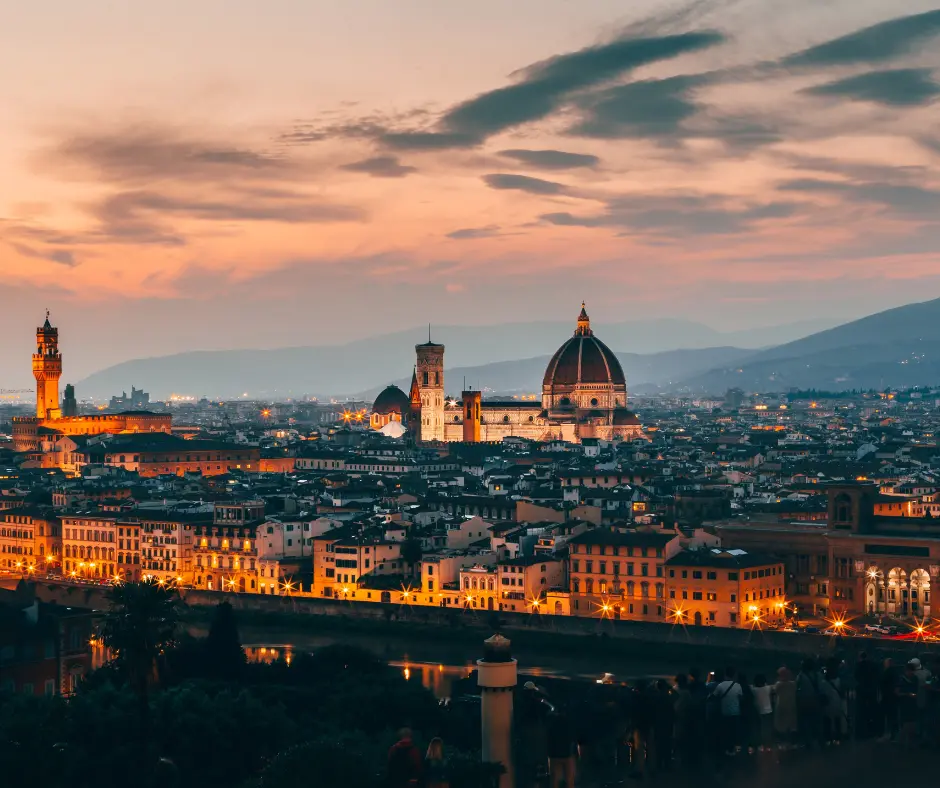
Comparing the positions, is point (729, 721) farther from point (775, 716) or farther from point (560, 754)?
point (560, 754)

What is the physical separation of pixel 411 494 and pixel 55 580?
1571 centimetres

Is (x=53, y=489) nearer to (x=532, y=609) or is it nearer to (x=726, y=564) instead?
(x=532, y=609)

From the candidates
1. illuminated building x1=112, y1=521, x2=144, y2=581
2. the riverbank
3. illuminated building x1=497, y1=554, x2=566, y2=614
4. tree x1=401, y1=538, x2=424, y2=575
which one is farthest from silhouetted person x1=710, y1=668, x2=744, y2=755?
illuminated building x1=112, y1=521, x2=144, y2=581

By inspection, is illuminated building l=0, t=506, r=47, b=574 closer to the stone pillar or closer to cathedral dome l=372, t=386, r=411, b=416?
the stone pillar

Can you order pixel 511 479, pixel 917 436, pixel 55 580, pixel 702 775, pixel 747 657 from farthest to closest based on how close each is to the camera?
1. pixel 917 436
2. pixel 511 479
3. pixel 55 580
4. pixel 747 657
5. pixel 702 775

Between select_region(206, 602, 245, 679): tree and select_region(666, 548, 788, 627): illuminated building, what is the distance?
41.0 ft

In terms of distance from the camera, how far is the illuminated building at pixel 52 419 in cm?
12925

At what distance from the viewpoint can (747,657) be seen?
146 feet

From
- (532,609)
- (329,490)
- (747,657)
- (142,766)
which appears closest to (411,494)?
(329,490)

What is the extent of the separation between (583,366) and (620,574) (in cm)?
9072

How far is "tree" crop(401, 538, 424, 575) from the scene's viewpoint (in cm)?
5612

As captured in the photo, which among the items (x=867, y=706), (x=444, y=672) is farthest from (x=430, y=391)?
(x=867, y=706)

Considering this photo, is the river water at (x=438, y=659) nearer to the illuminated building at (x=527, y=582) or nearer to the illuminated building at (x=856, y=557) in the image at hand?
the illuminated building at (x=527, y=582)

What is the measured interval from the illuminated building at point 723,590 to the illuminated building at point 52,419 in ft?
257
